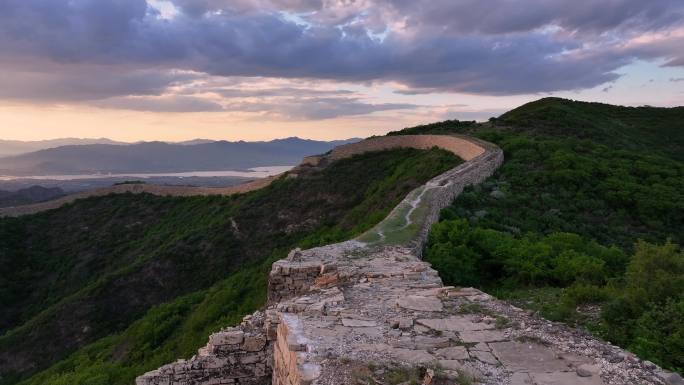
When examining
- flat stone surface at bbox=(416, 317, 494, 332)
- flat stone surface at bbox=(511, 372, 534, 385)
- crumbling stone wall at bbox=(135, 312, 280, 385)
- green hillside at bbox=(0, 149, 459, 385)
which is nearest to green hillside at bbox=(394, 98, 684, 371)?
flat stone surface at bbox=(416, 317, 494, 332)

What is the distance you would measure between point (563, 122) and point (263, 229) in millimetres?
22781

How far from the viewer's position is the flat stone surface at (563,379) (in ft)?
13.8

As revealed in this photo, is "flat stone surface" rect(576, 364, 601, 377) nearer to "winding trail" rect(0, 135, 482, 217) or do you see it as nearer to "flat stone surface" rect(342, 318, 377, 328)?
"flat stone surface" rect(342, 318, 377, 328)

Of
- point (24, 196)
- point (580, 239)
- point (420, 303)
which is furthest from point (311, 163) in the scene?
point (24, 196)

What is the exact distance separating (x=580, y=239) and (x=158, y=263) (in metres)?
20.3

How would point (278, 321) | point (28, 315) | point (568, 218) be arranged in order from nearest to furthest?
point (278, 321)
point (568, 218)
point (28, 315)

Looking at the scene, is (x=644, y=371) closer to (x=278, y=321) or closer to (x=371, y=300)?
(x=371, y=300)

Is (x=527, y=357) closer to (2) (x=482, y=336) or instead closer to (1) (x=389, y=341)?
(2) (x=482, y=336)

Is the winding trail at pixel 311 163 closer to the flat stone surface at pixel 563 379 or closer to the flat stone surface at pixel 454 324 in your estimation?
the flat stone surface at pixel 454 324

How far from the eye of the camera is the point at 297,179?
31594mm

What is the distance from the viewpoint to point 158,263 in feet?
83.4

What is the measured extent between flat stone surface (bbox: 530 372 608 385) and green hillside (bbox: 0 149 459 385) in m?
9.04

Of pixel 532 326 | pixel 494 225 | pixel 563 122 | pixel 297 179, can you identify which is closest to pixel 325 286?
pixel 532 326

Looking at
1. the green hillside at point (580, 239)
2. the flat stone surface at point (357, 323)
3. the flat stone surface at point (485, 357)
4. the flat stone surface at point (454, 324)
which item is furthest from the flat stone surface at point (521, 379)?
the green hillside at point (580, 239)
